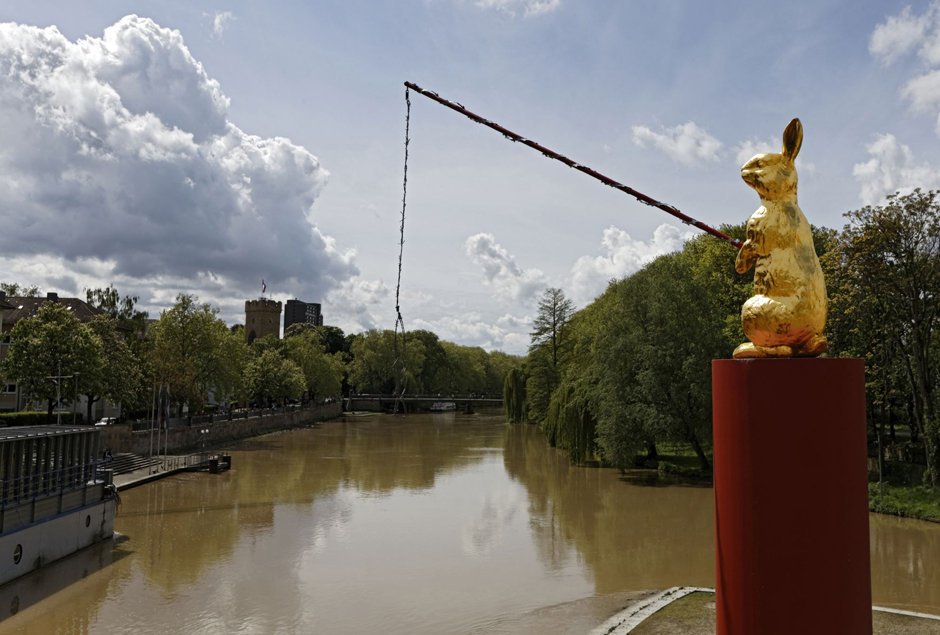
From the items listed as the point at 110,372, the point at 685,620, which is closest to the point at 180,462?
the point at 110,372

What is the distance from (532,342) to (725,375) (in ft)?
201

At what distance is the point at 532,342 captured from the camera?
229 ft

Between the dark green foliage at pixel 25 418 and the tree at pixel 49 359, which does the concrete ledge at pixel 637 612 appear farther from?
the dark green foliage at pixel 25 418

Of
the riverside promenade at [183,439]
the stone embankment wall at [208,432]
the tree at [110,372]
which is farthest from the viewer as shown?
the tree at [110,372]

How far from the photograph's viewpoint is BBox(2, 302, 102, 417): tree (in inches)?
1563

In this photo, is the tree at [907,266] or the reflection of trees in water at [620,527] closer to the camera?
the reflection of trees in water at [620,527]

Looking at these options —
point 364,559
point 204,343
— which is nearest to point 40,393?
point 204,343

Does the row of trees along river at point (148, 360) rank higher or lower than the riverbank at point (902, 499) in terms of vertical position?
higher

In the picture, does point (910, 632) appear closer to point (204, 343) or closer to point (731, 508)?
point (731, 508)

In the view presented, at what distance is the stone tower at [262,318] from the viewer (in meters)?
135

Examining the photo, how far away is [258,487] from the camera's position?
35.5m

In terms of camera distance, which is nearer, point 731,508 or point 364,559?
point 731,508

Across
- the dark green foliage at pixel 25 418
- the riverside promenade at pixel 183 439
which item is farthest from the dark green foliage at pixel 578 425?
the dark green foliage at pixel 25 418

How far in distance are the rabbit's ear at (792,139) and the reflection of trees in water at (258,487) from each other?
1673 cm
